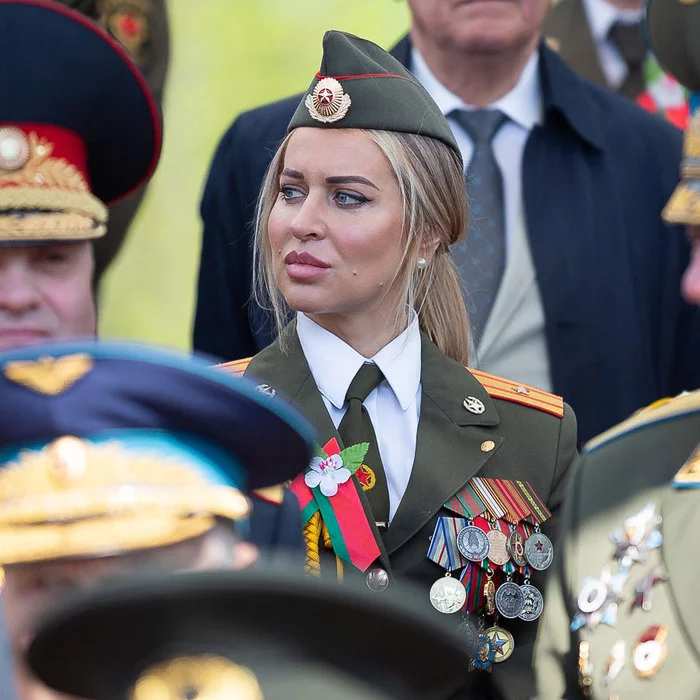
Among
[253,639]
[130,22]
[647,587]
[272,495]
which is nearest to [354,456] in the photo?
[272,495]

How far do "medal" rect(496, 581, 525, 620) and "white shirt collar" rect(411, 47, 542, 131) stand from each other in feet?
5.35

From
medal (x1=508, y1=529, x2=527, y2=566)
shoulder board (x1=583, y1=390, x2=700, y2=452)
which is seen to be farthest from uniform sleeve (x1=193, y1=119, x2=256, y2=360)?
shoulder board (x1=583, y1=390, x2=700, y2=452)

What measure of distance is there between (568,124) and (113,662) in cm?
314

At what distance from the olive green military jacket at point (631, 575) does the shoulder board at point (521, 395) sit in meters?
0.69

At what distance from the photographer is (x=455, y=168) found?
11.8 feet

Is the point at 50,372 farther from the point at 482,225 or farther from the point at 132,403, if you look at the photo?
the point at 482,225

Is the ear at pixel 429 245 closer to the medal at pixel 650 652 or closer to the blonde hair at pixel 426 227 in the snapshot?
the blonde hair at pixel 426 227

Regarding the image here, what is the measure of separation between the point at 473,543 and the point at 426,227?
684 millimetres

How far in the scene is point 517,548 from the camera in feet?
11.0

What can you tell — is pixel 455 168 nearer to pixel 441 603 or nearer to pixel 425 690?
pixel 441 603

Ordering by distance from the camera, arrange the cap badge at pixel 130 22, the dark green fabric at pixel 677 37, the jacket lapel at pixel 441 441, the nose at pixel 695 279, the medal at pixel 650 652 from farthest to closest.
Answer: the cap badge at pixel 130 22 < the jacket lapel at pixel 441 441 < the dark green fabric at pixel 677 37 < the nose at pixel 695 279 < the medal at pixel 650 652

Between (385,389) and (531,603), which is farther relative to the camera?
(385,389)

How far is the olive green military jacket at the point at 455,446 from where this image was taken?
3.29 meters

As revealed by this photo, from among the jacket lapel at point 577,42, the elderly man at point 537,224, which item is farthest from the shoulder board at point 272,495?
the jacket lapel at point 577,42
